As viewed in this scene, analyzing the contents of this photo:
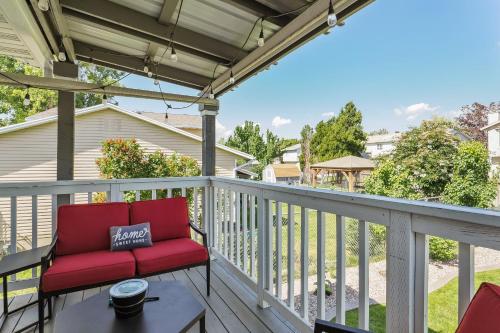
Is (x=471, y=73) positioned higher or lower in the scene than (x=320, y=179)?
higher

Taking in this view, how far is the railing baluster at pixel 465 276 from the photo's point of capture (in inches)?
45.4

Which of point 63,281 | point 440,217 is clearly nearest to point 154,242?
point 63,281

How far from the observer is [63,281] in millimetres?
2084

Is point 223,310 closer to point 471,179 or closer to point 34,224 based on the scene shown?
point 34,224

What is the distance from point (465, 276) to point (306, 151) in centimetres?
871

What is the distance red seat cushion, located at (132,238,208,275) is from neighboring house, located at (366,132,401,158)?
37.2ft

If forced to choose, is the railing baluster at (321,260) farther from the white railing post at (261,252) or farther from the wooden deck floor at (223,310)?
the white railing post at (261,252)

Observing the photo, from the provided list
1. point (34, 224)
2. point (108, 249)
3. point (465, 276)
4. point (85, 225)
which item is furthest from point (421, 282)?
point (34, 224)

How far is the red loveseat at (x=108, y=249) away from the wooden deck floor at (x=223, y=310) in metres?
0.19

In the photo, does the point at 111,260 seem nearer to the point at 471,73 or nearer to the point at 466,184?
the point at 466,184

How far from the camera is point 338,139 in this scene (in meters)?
9.66

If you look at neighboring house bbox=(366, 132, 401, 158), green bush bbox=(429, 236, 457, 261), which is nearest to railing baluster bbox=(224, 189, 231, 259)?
green bush bbox=(429, 236, 457, 261)

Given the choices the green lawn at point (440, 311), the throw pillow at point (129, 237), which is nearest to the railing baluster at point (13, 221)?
the throw pillow at point (129, 237)

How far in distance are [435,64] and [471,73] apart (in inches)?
82.1
